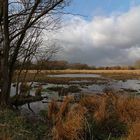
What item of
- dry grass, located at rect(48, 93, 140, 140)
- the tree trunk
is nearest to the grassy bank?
dry grass, located at rect(48, 93, 140, 140)

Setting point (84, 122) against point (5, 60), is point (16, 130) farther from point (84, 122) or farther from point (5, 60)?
point (5, 60)

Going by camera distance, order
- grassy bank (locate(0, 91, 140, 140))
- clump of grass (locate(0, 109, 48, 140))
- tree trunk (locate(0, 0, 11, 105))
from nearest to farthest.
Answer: clump of grass (locate(0, 109, 48, 140)) < grassy bank (locate(0, 91, 140, 140)) < tree trunk (locate(0, 0, 11, 105))

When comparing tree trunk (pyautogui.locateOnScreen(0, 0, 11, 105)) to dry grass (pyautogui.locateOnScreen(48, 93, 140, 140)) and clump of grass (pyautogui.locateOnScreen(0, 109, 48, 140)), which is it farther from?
clump of grass (pyautogui.locateOnScreen(0, 109, 48, 140))

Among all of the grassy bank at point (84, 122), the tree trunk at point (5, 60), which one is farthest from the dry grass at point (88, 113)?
the tree trunk at point (5, 60)

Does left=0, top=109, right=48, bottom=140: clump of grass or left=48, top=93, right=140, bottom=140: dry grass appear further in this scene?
left=48, top=93, right=140, bottom=140: dry grass

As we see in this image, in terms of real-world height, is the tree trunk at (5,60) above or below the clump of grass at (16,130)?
above

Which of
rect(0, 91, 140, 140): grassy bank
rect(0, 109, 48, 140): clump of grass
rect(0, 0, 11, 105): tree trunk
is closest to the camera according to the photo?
rect(0, 109, 48, 140): clump of grass

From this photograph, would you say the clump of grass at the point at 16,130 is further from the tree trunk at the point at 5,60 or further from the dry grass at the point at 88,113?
the tree trunk at the point at 5,60

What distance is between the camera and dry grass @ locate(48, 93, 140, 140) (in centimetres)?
1256

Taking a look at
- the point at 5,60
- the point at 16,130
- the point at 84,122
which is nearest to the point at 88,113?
the point at 84,122

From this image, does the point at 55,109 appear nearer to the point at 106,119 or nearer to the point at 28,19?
the point at 106,119

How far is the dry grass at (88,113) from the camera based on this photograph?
12562 mm

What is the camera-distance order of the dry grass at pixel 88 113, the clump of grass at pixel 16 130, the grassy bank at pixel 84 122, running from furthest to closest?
the dry grass at pixel 88 113 < the grassy bank at pixel 84 122 < the clump of grass at pixel 16 130

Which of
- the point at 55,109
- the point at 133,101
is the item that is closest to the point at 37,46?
the point at 55,109
